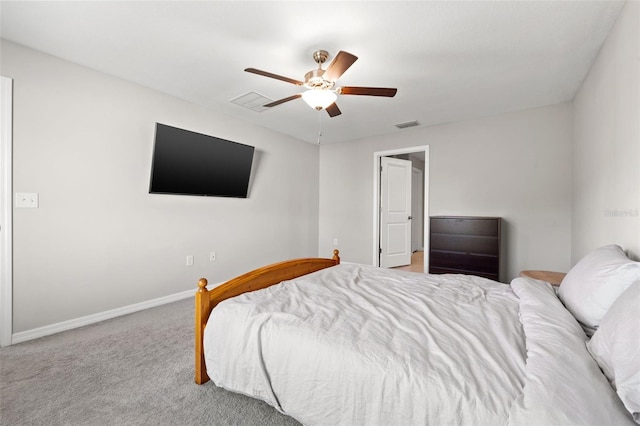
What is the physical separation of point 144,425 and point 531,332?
1.82m

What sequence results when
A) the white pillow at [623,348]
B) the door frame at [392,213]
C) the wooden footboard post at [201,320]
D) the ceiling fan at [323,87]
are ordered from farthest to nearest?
1. the door frame at [392,213]
2. the ceiling fan at [323,87]
3. the wooden footboard post at [201,320]
4. the white pillow at [623,348]

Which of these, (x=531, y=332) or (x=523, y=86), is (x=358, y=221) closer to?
(x=523, y=86)

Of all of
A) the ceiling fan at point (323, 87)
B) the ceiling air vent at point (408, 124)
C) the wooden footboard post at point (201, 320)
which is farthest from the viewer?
the ceiling air vent at point (408, 124)

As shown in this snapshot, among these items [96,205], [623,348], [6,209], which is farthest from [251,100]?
[623,348]

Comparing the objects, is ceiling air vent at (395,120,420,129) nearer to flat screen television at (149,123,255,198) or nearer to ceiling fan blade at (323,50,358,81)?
flat screen television at (149,123,255,198)

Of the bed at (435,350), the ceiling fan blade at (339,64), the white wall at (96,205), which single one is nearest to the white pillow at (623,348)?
the bed at (435,350)

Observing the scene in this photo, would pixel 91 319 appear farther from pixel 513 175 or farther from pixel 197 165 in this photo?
pixel 513 175

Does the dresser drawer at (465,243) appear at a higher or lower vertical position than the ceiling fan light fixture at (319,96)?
lower

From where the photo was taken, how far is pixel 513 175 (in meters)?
3.62

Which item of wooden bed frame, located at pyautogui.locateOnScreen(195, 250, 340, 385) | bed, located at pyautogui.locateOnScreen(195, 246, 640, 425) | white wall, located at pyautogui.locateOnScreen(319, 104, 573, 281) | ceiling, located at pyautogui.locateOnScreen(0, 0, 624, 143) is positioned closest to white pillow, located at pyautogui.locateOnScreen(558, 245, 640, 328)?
bed, located at pyautogui.locateOnScreen(195, 246, 640, 425)

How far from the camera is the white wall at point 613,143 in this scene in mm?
1613

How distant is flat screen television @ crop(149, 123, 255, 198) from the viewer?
3000 millimetres

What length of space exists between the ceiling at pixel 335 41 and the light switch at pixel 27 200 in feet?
3.98

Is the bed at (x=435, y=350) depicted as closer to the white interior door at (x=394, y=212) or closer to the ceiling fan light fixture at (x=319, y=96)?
the ceiling fan light fixture at (x=319, y=96)
